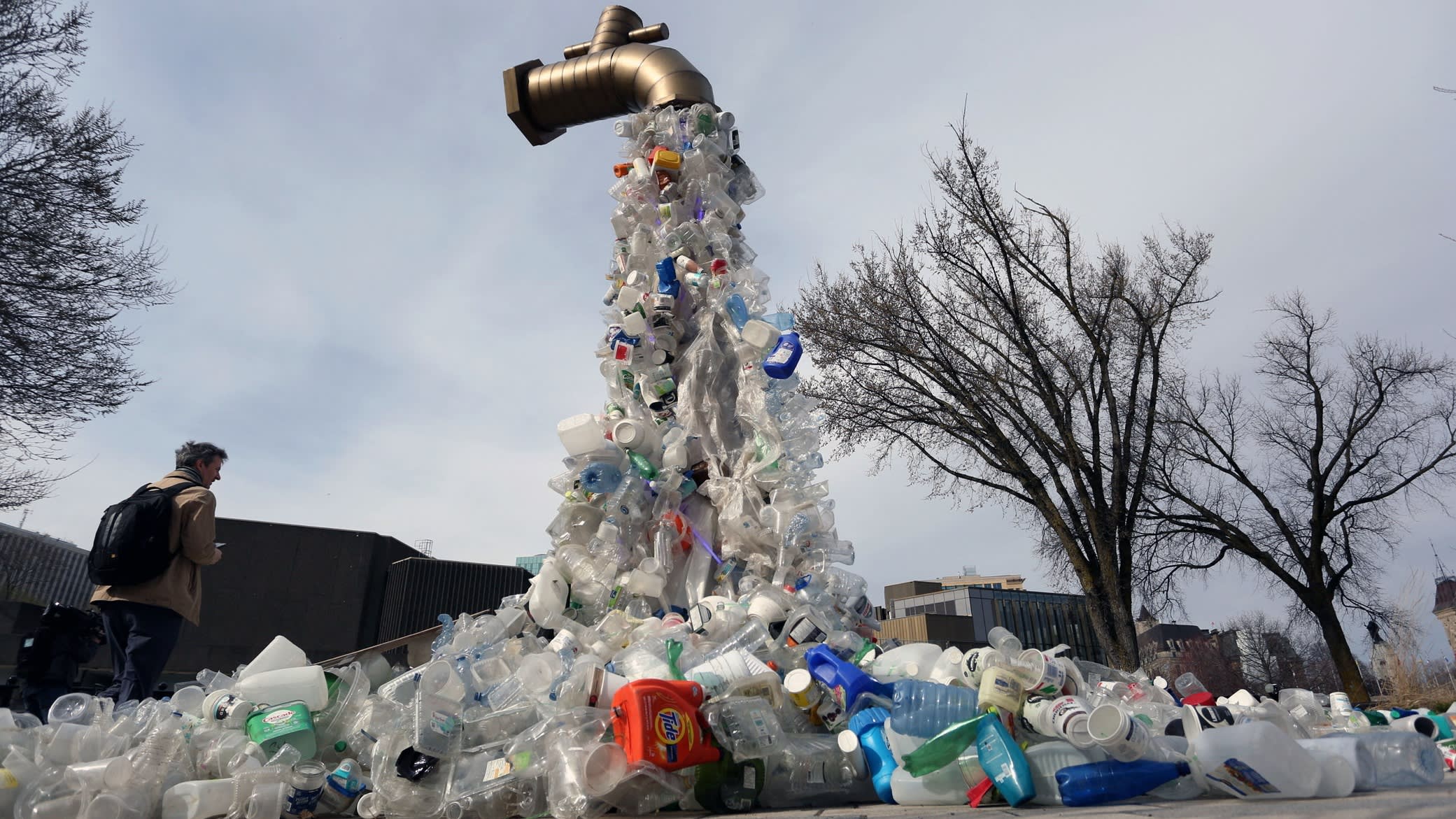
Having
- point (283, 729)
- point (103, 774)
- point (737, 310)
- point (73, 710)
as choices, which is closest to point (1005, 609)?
point (737, 310)

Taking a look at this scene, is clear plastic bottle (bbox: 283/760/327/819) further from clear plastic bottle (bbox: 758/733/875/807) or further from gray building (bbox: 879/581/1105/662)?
gray building (bbox: 879/581/1105/662)

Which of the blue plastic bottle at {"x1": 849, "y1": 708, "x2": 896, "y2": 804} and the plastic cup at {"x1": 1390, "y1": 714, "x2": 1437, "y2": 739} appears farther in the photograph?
the plastic cup at {"x1": 1390, "y1": 714, "x2": 1437, "y2": 739}

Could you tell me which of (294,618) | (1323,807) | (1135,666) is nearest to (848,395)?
(1135,666)

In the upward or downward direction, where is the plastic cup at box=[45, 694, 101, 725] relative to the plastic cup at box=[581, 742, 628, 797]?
upward

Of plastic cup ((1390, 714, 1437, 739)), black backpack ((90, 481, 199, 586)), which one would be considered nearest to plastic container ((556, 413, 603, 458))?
black backpack ((90, 481, 199, 586))

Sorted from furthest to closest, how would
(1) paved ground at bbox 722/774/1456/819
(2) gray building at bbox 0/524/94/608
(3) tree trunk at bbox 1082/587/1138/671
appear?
(2) gray building at bbox 0/524/94/608 < (3) tree trunk at bbox 1082/587/1138/671 < (1) paved ground at bbox 722/774/1456/819

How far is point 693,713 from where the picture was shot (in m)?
1.99

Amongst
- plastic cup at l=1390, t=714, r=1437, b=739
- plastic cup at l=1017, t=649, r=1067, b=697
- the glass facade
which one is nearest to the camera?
plastic cup at l=1017, t=649, r=1067, b=697

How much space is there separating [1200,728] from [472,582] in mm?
14706

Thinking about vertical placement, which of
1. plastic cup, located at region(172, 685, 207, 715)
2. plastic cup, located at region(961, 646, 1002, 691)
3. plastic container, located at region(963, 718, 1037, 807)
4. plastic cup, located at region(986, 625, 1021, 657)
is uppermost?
plastic cup, located at region(986, 625, 1021, 657)

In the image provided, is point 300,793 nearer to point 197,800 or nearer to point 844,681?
point 197,800

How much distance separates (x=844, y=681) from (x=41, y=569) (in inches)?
620

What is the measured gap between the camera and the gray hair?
3.34 m

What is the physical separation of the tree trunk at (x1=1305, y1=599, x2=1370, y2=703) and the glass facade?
116 ft
